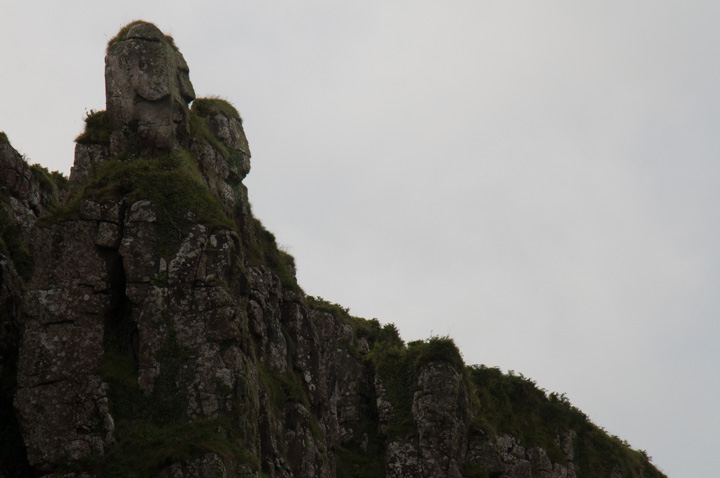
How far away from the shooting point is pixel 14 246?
52375mm

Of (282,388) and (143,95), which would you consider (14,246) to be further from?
(282,388)

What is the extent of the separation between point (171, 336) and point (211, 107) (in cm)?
2034

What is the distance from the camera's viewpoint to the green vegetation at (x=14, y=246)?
167 feet

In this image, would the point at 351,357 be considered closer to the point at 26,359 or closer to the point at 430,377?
the point at 430,377

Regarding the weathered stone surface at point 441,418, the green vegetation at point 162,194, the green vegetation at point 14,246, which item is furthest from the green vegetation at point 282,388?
the green vegetation at point 14,246

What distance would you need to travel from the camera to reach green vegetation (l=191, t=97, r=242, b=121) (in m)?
56.8

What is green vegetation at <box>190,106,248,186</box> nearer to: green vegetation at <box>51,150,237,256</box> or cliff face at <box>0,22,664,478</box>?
cliff face at <box>0,22,664,478</box>

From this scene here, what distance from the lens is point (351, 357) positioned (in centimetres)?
6625

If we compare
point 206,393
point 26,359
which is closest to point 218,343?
point 206,393

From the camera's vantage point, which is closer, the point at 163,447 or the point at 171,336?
the point at 163,447

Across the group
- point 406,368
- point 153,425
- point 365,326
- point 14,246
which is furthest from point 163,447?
point 365,326

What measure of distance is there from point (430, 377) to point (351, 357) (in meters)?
6.67

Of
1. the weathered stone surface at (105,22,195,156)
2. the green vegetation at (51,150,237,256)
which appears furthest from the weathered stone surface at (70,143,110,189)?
the green vegetation at (51,150,237,256)

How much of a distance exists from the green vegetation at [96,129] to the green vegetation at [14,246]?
281 inches
